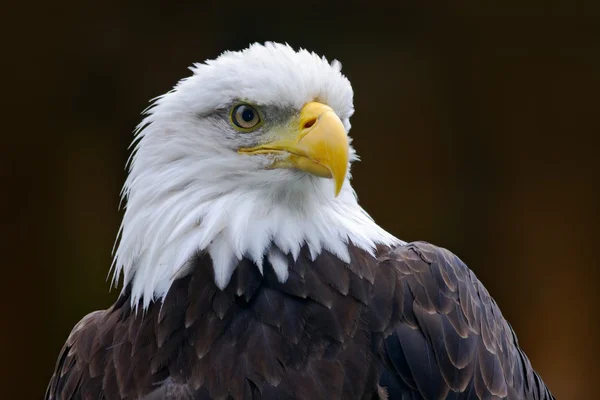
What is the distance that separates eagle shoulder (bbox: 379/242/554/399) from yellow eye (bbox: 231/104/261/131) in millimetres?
531

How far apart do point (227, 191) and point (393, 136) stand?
128 inches

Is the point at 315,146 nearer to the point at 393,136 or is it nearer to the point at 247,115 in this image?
the point at 247,115

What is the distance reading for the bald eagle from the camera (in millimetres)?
2277

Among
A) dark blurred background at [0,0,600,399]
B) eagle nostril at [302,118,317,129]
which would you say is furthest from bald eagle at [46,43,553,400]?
dark blurred background at [0,0,600,399]

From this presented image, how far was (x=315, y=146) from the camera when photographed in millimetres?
2311

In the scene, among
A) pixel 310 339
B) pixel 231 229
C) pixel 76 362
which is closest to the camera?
pixel 310 339

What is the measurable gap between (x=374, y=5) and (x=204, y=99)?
3.08 metres

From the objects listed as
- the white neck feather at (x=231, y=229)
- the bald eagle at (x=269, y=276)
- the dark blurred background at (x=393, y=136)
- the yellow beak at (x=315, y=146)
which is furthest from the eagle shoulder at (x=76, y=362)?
the dark blurred background at (x=393, y=136)

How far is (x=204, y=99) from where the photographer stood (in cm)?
250

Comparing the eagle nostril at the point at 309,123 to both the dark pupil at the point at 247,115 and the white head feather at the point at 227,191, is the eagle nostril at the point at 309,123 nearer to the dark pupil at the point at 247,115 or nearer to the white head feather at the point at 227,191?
the white head feather at the point at 227,191

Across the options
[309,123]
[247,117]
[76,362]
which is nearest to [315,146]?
[309,123]

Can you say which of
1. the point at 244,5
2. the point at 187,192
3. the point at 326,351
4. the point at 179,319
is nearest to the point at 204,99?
the point at 187,192

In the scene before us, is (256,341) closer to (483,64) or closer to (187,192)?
(187,192)

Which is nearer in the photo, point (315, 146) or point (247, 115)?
point (315, 146)
